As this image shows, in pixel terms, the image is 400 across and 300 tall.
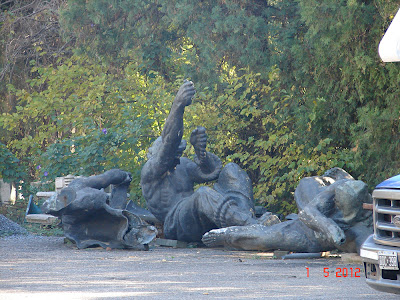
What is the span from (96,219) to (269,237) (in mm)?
2498

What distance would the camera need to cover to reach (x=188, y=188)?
34.7 ft

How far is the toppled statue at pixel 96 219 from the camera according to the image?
967 centimetres

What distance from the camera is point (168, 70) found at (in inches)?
725

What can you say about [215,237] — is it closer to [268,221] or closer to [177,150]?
[268,221]

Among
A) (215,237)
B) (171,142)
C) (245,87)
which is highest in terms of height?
(245,87)

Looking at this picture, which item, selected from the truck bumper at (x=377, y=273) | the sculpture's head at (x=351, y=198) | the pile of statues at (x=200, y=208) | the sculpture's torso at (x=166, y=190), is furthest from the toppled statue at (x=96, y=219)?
the truck bumper at (x=377, y=273)

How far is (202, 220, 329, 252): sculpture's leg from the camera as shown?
28.0 feet

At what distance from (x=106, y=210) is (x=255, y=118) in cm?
493

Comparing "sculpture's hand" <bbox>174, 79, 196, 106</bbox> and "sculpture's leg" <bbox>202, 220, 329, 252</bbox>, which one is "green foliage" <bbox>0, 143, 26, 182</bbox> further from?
"sculpture's leg" <bbox>202, 220, 329, 252</bbox>

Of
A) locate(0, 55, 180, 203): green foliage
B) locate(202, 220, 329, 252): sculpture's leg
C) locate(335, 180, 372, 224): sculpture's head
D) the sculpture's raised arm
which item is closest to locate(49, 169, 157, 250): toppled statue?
the sculpture's raised arm

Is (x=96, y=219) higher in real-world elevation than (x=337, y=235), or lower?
lower

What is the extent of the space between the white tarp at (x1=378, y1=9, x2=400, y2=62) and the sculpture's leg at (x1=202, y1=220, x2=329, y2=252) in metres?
2.06

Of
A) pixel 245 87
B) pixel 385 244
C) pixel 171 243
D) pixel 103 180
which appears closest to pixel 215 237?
pixel 171 243
